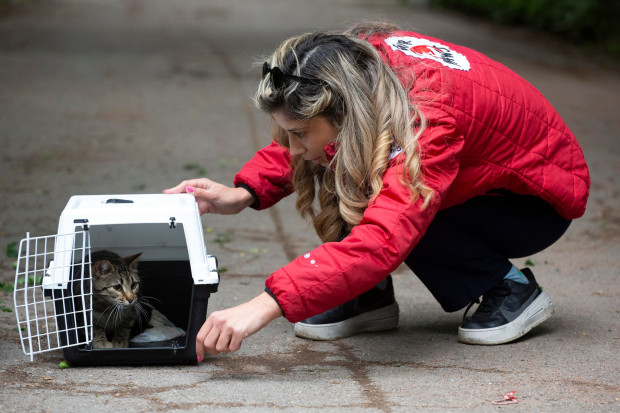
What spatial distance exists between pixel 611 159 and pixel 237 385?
4.85m

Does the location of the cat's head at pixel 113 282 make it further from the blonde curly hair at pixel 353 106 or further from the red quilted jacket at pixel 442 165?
the blonde curly hair at pixel 353 106

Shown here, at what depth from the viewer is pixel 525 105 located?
2.72 metres

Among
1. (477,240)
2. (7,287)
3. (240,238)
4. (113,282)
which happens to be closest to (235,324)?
(113,282)

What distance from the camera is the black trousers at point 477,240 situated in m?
2.87

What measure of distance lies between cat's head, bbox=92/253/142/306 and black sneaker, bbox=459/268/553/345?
1.23m

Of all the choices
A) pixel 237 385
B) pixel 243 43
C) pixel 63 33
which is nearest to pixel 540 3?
pixel 243 43

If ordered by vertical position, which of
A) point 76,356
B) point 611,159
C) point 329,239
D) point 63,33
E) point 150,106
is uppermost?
point 329,239

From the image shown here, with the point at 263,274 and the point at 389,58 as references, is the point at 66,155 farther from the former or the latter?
the point at 389,58

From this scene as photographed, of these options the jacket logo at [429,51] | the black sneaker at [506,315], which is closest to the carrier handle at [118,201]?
the jacket logo at [429,51]

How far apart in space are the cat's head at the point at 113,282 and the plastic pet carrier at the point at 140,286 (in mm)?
34

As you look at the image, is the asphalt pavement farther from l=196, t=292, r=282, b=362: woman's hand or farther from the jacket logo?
the jacket logo

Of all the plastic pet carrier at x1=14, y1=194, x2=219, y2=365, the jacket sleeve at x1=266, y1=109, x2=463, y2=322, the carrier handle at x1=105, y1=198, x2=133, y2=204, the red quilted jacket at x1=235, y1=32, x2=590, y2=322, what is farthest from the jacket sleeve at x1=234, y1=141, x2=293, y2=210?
the jacket sleeve at x1=266, y1=109, x2=463, y2=322

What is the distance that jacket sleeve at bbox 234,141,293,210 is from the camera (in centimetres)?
304

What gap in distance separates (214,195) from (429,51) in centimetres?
94
